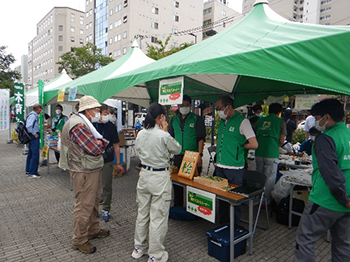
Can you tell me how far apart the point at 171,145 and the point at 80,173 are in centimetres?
118

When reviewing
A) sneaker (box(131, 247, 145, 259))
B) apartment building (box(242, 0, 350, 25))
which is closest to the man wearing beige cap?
sneaker (box(131, 247, 145, 259))

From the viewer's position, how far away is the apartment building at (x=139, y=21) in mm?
35906

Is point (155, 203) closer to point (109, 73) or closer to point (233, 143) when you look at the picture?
point (233, 143)

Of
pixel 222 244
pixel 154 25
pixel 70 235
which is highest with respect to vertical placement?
pixel 154 25

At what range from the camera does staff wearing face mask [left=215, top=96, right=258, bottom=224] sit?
3268 millimetres

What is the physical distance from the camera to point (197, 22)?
4372cm

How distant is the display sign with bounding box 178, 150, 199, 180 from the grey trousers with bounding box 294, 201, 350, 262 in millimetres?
1579

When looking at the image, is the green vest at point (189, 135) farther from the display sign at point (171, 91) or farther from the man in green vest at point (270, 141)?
the man in green vest at point (270, 141)

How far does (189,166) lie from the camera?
356 cm

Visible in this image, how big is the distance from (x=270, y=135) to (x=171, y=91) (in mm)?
2226

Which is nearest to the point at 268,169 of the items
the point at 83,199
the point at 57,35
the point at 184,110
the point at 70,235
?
the point at 184,110

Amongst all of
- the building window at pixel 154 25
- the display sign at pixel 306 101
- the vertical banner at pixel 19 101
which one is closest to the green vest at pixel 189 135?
the display sign at pixel 306 101

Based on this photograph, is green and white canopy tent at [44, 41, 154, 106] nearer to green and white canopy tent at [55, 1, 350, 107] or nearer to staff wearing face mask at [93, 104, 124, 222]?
staff wearing face mask at [93, 104, 124, 222]

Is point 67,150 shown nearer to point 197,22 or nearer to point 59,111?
point 59,111
